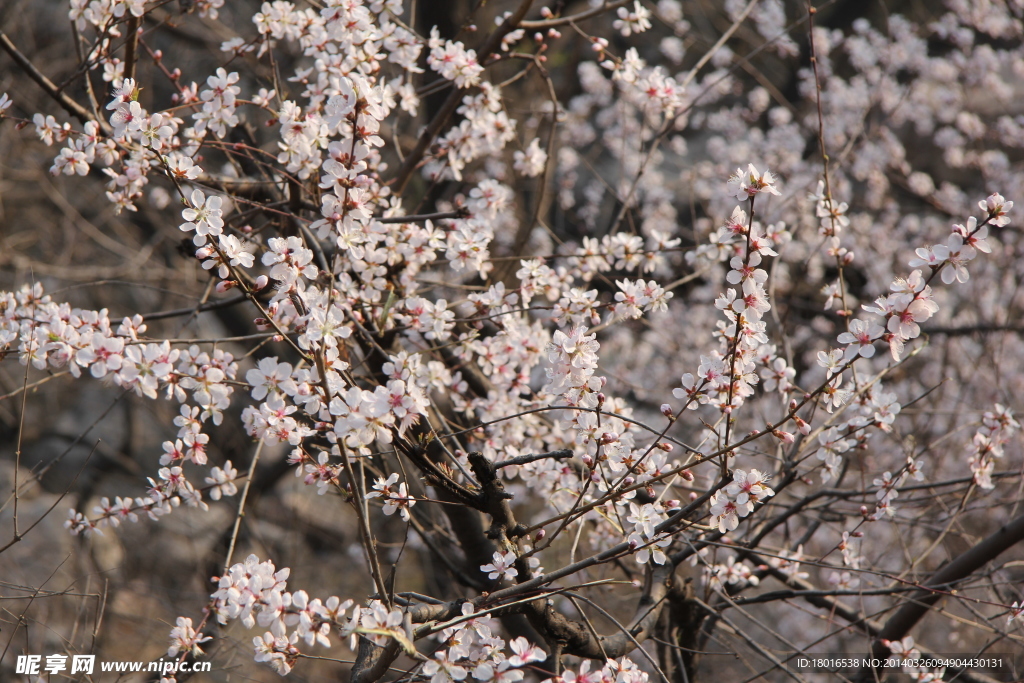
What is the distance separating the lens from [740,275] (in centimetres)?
178

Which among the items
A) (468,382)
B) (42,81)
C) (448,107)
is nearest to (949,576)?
(468,382)

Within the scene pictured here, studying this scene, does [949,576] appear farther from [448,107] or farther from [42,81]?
[42,81]

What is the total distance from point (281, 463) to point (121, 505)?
3698 mm

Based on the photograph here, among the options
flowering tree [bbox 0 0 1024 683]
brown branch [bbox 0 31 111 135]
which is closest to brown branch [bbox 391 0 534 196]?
flowering tree [bbox 0 0 1024 683]

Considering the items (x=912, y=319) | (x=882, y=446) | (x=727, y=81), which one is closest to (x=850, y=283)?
(x=882, y=446)

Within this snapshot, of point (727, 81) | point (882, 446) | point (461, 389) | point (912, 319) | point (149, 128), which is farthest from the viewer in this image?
point (727, 81)

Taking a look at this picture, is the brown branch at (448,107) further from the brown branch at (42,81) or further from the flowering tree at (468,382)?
the brown branch at (42,81)

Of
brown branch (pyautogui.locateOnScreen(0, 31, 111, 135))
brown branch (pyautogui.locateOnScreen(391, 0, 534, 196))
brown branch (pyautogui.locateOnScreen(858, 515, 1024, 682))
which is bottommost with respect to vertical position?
brown branch (pyautogui.locateOnScreen(858, 515, 1024, 682))

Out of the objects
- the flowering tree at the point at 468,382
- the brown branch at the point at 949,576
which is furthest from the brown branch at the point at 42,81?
the brown branch at the point at 949,576

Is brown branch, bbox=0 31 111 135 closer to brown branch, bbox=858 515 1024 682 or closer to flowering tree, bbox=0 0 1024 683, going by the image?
flowering tree, bbox=0 0 1024 683

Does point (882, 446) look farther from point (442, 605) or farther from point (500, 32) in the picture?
point (442, 605)

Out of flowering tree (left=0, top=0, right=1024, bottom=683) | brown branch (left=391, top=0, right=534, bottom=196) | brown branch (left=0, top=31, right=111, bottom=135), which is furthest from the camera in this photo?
brown branch (left=391, top=0, right=534, bottom=196)

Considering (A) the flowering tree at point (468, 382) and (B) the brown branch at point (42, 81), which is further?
(B) the brown branch at point (42, 81)

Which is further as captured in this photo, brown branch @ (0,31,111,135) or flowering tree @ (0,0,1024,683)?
brown branch @ (0,31,111,135)
